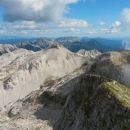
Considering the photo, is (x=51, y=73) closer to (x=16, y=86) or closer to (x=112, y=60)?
(x=16, y=86)

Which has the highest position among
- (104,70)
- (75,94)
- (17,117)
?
(75,94)

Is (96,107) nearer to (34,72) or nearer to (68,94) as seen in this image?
(68,94)

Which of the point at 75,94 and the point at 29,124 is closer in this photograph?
the point at 75,94

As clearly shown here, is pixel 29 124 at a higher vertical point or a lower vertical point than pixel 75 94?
lower

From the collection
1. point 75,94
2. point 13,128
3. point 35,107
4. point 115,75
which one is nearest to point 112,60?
point 115,75

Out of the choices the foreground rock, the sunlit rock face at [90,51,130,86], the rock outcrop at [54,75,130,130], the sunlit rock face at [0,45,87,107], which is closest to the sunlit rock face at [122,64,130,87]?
the sunlit rock face at [90,51,130,86]

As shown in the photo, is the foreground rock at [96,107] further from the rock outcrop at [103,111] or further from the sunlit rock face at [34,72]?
the sunlit rock face at [34,72]

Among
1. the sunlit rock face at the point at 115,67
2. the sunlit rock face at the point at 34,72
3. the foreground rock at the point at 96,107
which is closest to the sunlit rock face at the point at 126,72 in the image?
the sunlit rock face at the point at 115,67

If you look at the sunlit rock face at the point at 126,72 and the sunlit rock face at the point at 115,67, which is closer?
the sunlit rock face at the point at 126,72

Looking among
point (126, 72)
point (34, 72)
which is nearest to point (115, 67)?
point (126, 72)

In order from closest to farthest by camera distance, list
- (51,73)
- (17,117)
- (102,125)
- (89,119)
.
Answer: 1. (102,125)
2. (89,119)
3. (17,117)
4. (51,73)

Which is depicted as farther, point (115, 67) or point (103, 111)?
point (115, 67)
